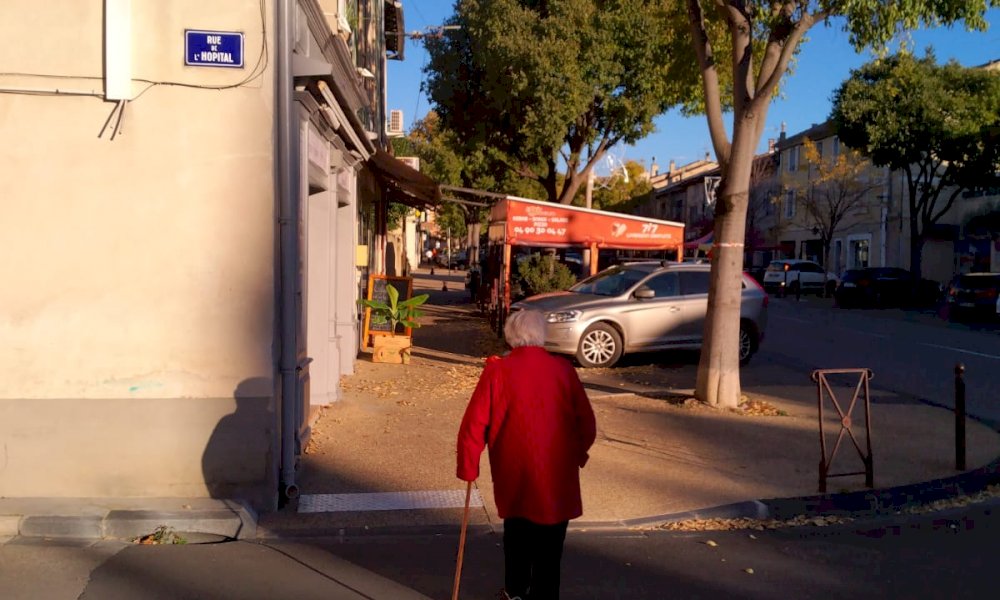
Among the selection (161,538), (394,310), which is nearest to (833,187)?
(394,310)

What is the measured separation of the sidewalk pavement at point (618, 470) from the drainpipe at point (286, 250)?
44cm

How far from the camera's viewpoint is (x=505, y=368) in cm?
450

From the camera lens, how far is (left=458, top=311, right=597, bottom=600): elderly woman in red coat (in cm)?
441

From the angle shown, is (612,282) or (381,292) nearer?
(612,282)

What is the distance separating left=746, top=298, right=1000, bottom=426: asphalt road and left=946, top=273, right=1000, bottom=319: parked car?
1.97 feet

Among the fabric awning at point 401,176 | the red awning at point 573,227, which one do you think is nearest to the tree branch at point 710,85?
the fabric awning at point 401,176

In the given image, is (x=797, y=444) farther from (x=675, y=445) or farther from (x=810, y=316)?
(x=810, y=316)

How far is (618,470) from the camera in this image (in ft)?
27.2

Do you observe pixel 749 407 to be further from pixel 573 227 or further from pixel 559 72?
pixel 559 72

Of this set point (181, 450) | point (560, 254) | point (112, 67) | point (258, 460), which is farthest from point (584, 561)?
point (560, 254)

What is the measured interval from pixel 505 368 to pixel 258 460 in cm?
322

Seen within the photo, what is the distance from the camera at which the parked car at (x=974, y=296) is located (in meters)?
26.0

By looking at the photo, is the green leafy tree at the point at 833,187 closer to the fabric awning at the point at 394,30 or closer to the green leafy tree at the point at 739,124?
the fabric awning at the point at 394,30

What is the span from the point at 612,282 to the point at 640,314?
1.18m
